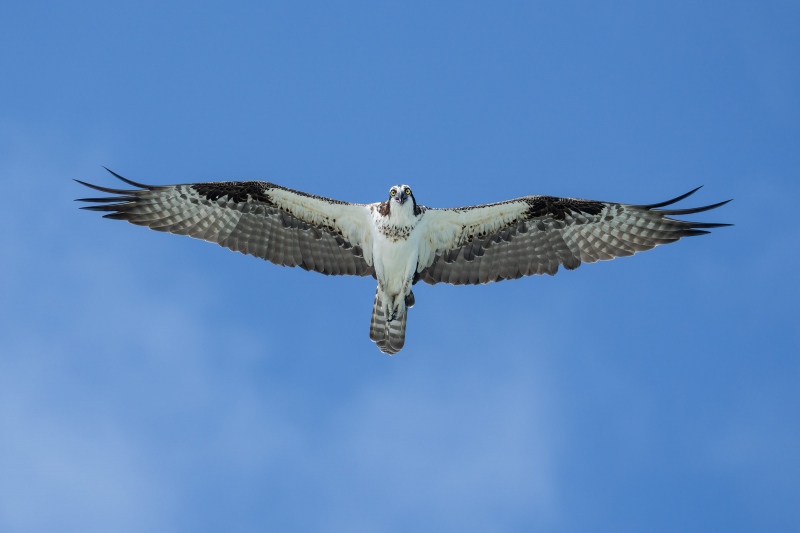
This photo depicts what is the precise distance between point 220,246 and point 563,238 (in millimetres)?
5470

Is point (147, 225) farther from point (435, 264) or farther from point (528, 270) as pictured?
point (528, 270)

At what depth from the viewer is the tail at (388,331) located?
15.5 metres

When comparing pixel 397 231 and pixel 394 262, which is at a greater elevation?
pixel 397 231

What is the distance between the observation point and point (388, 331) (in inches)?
615

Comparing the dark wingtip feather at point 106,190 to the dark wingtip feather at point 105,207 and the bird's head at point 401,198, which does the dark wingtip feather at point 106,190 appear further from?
the bird's head at point 401,198

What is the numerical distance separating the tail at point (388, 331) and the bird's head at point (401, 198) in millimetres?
1657

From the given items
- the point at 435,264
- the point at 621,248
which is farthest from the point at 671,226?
the point at 435,264

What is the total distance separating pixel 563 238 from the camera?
16.0 m

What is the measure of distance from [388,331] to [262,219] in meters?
2.69

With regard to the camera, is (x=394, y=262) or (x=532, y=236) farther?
(x=532, y=236)

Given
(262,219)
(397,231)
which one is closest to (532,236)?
(397,231)

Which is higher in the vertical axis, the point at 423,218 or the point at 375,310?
the point at 423,218

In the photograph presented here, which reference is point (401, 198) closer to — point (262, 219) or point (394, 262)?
point (394, 262)

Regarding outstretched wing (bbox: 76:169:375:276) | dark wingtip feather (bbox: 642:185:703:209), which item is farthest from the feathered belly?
dark wingtip feather (bbox: 642:185:703:209)
